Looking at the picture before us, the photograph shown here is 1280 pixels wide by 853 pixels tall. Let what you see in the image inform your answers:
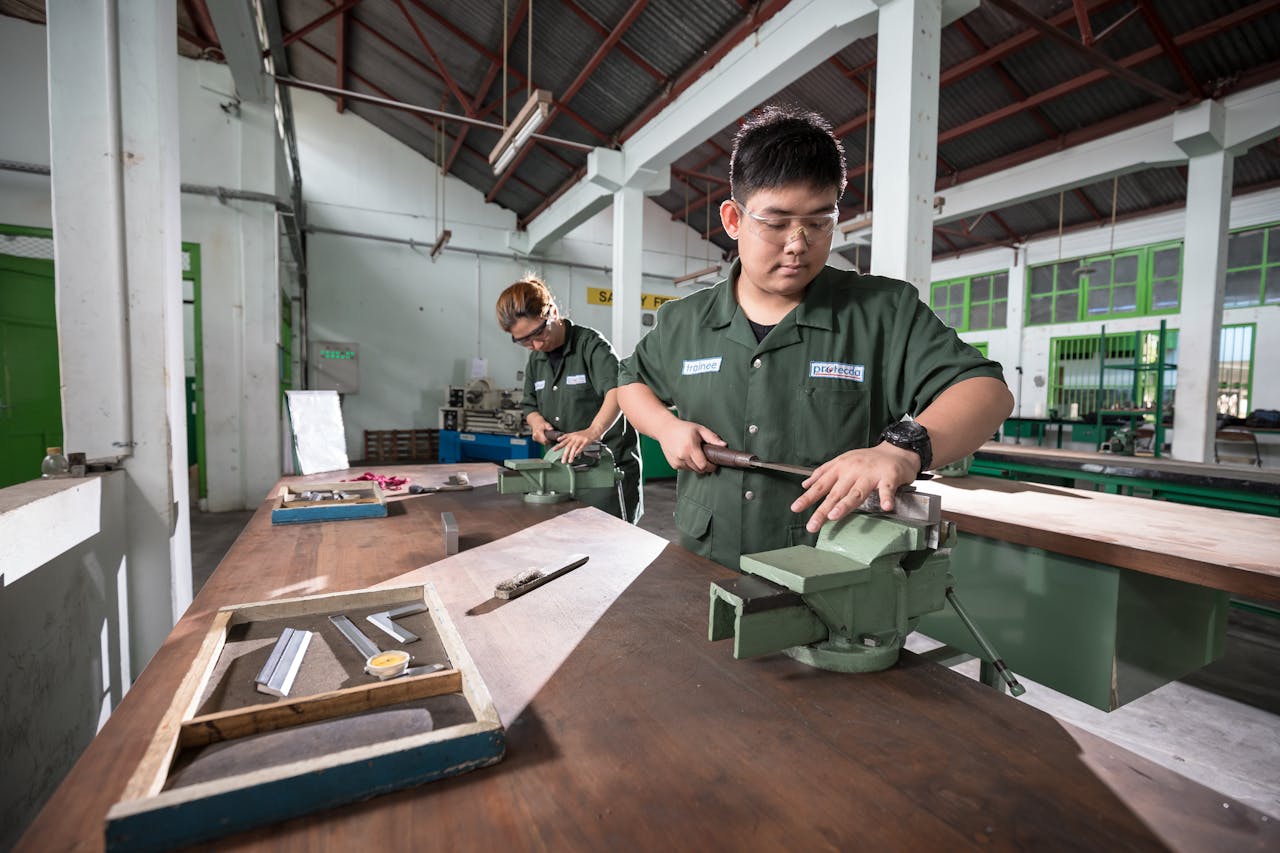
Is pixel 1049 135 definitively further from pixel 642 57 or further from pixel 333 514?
pixel 333 514

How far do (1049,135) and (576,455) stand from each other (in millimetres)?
7474

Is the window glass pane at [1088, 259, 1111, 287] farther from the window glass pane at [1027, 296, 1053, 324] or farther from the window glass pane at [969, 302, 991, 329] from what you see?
the window glass pane at [969, 302, 991, 329]

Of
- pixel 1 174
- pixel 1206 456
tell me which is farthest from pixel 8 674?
pixel 1206 456

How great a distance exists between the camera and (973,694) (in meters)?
0.77

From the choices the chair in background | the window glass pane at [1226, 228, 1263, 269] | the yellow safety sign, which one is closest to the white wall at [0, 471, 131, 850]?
the yellow safety sign

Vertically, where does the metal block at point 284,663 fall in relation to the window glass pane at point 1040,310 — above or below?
below

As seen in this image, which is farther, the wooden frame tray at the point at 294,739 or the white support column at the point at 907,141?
the white support column at the point at 907,141

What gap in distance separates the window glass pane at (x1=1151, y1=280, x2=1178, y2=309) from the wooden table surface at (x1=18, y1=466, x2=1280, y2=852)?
1179 cm

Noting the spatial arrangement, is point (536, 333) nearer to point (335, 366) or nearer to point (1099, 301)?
point (335, 366)

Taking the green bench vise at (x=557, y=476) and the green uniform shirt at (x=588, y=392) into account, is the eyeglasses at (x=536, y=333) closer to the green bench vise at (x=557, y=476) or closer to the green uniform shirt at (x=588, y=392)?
the green uniform shirt at (x=588, y=392)

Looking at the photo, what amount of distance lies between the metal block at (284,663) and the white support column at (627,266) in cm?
573

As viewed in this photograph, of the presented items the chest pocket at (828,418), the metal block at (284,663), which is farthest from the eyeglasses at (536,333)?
the metal block at (284,663)

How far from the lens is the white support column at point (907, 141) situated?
3197mm

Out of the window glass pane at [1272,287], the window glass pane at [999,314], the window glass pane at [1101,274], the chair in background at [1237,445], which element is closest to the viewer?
the chair in background at [1237,445]
